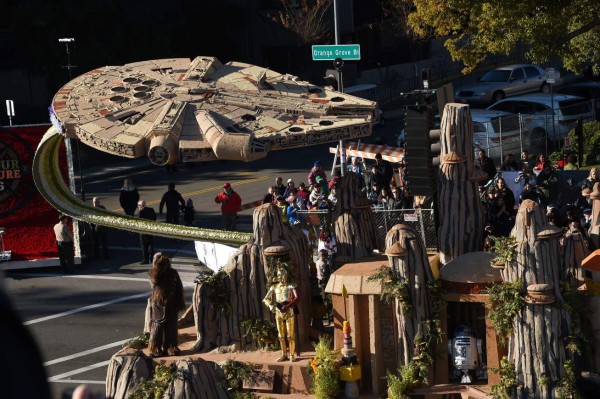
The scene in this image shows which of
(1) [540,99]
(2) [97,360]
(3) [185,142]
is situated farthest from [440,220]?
(1) [540,99]

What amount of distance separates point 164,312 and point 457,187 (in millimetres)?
4780

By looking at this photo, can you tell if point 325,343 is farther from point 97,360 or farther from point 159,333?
point 97,360

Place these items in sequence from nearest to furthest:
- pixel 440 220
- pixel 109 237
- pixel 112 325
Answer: pixel 440 220
pixel 112 325
pixel 109 237

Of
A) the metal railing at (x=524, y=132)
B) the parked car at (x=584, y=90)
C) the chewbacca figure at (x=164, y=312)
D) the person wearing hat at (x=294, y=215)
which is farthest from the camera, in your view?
the parked car at (x=584, y=90)

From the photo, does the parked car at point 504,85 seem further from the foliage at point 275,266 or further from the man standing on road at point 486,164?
the foliage at point 275,266

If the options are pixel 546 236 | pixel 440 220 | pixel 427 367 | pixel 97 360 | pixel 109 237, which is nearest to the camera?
pixel 546 236

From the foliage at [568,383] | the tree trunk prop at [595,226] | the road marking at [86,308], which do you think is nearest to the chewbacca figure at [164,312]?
the foliage at [568,383]

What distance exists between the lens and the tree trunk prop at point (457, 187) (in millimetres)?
15070

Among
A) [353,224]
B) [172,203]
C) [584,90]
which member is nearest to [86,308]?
[172,203]

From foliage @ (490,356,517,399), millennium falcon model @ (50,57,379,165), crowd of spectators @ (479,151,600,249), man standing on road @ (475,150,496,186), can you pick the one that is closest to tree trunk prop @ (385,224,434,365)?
foliage @ (490,356,517,399)

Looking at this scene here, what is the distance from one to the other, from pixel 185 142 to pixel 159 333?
2920mm

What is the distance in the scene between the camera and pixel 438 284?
14070 mm

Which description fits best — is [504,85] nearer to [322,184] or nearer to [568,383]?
[322,184]

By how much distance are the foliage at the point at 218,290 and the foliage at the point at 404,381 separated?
298 cm
